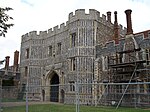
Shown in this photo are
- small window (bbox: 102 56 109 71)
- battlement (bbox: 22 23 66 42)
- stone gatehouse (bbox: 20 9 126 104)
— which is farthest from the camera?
battlement (bbox: 22 23 66 42)

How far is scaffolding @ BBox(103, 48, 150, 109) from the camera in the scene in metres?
17.3

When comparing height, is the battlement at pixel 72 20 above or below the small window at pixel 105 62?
above

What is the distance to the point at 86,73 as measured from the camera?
70.9 feet

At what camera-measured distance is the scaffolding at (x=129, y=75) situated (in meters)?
17.3

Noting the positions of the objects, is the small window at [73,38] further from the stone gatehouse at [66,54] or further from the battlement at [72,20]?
the battlement at [72,20]

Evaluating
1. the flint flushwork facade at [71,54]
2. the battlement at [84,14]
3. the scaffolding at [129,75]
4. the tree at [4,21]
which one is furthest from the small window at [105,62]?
the tree at [4,21]

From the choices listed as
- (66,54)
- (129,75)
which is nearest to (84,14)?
(66,54)

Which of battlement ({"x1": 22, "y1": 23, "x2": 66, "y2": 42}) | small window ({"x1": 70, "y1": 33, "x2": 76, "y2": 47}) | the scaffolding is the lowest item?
the scaffolding

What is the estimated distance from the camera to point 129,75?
19.0 m

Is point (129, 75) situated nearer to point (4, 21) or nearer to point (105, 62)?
point (105, 62)

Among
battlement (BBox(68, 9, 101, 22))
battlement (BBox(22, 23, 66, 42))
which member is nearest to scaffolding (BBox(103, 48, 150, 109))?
battlement (BBox(68, 9, 101, 22))

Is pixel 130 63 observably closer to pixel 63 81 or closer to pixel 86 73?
pixel 86 73

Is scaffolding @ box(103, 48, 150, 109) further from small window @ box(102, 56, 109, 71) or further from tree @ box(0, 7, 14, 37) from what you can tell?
tree @ box(0, 7, 14, 37)

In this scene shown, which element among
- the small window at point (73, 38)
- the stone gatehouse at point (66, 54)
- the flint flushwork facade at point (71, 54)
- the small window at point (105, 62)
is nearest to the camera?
the small window at point (105, 62)
